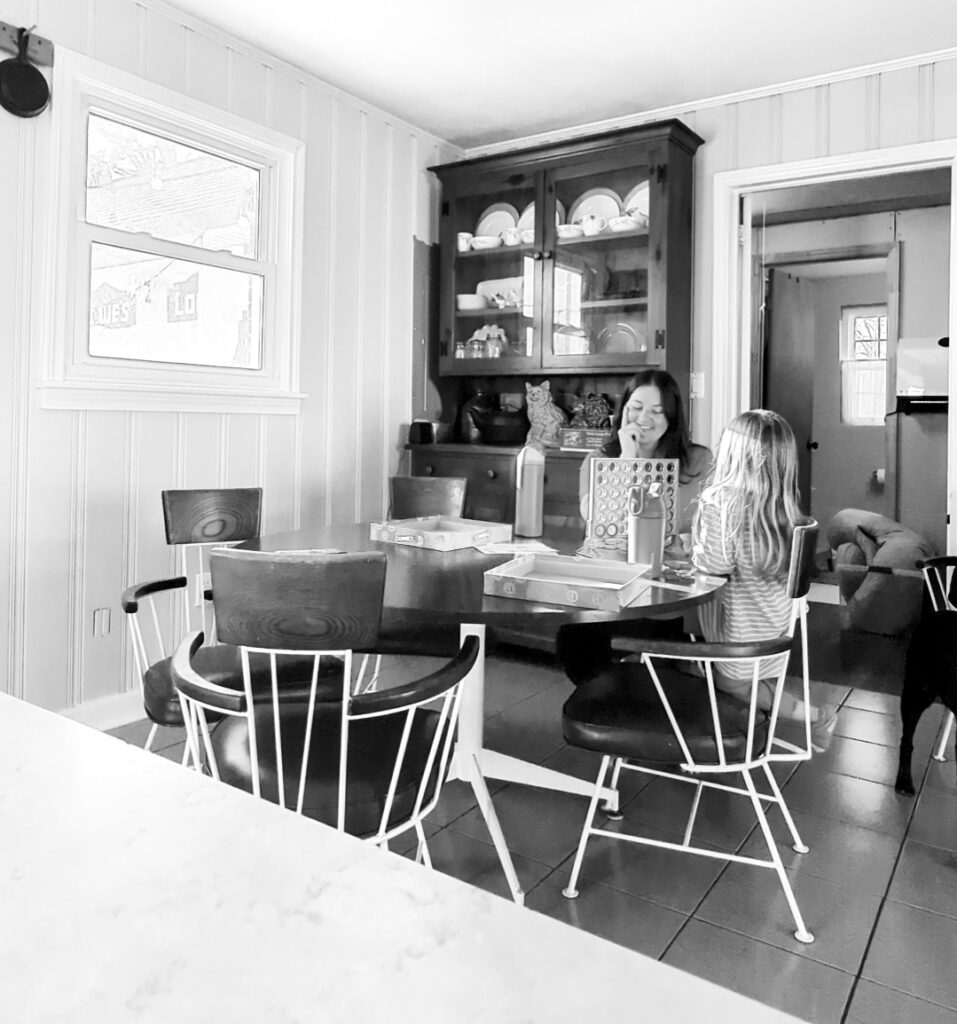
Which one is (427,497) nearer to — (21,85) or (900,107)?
(21,85)

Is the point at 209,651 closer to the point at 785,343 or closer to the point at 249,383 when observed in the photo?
the point at 249,383

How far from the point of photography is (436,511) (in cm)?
320

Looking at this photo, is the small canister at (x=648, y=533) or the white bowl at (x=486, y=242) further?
the white bowl at (x=486, y=242)

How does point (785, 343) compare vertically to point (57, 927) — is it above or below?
above

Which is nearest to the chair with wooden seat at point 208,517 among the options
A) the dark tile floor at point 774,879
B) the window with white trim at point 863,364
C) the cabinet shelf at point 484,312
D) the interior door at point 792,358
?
the dark tile floor at point 774,879

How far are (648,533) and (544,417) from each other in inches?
91.7

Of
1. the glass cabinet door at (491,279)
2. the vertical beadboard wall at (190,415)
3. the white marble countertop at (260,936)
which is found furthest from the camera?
the glass cabinet door at (491,279)

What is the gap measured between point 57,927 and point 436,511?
2870mm

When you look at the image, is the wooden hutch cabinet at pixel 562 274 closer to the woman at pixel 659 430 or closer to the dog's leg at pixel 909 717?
the woman at pixel 659 430

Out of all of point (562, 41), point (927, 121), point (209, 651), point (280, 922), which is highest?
point (562, 41)

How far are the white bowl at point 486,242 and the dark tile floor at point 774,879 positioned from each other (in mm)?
2500

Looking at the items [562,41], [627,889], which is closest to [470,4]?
[562,41]

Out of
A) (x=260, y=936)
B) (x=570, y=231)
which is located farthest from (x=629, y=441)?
(x=260, y=936)

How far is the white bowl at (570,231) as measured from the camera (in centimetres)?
409
